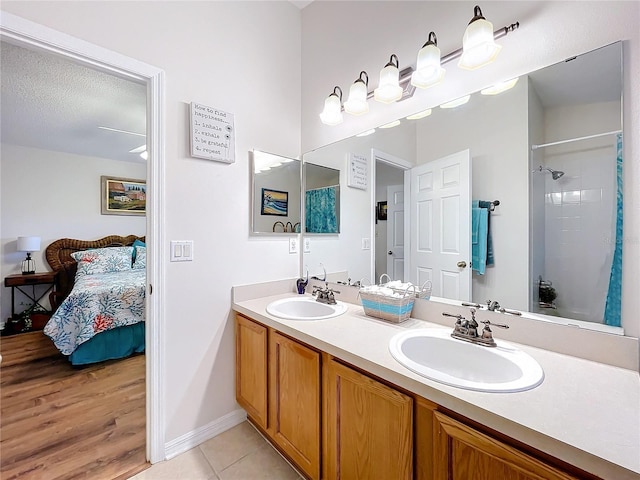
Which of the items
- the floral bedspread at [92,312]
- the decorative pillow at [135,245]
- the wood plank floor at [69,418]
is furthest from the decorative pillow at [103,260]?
the wood plank floor at [69,418]

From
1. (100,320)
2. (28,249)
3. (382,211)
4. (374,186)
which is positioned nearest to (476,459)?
(382,211)

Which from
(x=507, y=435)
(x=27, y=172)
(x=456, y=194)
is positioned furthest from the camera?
(x=27, y=172)

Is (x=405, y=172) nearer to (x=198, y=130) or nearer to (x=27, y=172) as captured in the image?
(x=198, y=130)

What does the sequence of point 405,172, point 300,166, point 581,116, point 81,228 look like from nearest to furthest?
point 581,116, point 405,172, point 300,166, point 81,228

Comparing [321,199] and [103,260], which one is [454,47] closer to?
[321,199]

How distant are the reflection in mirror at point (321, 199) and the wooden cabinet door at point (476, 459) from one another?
134 centimetres

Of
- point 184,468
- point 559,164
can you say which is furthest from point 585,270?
point 184,468

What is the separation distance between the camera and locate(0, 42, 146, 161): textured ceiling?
6.71 feet

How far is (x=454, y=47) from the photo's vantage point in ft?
4.26

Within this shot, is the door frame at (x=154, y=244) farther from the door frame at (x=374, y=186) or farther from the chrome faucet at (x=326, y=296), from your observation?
the door frame at (x=374, y=186)

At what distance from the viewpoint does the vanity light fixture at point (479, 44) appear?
3.53 feet

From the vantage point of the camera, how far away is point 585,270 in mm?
1010

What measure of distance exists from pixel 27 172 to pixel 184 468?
465 centimetres

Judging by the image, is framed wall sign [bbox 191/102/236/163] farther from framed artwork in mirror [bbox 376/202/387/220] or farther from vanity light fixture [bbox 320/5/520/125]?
framed artwork in mirror [bbox 376/202/387/220]
